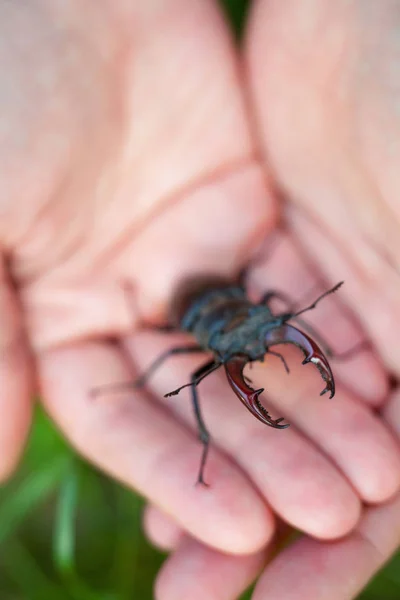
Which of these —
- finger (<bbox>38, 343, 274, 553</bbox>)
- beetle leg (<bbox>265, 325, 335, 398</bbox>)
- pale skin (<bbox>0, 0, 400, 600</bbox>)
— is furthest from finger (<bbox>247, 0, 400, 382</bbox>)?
finger (<bbox>38, 343, 274, 553</bbox>)

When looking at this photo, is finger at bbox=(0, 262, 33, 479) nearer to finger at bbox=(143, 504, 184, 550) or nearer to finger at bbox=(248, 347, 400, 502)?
finger at bbox=(143, 504, 184, 550)

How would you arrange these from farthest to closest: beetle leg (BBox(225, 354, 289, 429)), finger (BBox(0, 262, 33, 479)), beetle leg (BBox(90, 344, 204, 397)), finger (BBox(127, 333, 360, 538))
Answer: beetle leg (BBox(90, 344, 204, 397))
finger (BBox(0, 262, 33, 479))
finger (BBox(127, 333, 360, 538))
beetle leg (BBox(225, 354, 289, 429))

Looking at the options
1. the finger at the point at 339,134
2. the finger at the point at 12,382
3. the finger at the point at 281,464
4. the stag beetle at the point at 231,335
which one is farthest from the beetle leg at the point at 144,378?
the finger at the point at 339,134

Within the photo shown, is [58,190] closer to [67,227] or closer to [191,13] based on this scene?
[67,227]

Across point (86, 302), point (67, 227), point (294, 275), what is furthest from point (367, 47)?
point (86, 302)

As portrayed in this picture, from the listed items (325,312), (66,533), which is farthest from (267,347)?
(66,533)

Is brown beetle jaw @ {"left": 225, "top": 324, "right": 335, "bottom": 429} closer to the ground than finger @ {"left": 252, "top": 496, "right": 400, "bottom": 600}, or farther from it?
farther from it
